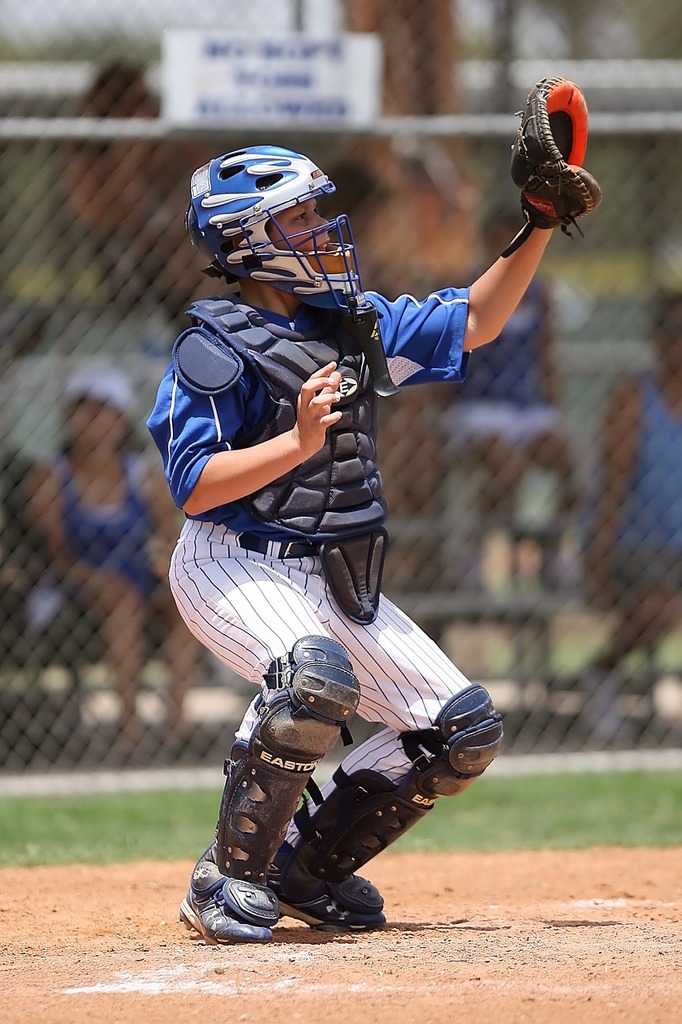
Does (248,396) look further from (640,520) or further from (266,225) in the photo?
(640,520)

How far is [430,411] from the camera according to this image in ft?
21.0

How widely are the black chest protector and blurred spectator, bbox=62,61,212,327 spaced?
2822 mm

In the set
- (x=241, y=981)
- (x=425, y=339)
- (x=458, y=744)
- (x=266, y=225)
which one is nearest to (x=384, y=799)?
(x=458, y=744)

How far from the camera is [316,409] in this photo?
289 centimetres

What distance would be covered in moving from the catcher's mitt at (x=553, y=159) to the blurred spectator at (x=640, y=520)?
3.04 m

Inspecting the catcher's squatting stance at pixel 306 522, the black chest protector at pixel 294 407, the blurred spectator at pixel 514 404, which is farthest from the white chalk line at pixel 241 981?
the blurred spectator at pixel 514 404

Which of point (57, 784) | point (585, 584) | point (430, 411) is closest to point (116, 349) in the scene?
point (430, 411)

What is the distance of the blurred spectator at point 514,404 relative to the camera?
6.38 metres

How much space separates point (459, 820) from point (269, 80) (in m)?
2.95

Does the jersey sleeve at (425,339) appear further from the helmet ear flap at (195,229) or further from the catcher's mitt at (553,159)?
the helmet ear flap at (195,229)

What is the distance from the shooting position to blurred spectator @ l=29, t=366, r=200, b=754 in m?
6.00

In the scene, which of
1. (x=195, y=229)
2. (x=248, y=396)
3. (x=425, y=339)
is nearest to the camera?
(x=248, y=396)

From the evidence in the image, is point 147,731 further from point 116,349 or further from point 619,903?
point 619,903

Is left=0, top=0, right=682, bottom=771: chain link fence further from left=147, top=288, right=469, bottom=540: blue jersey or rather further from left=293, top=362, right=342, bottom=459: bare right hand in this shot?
left=293, top=362, right=342, bottom=459: bare right hand
